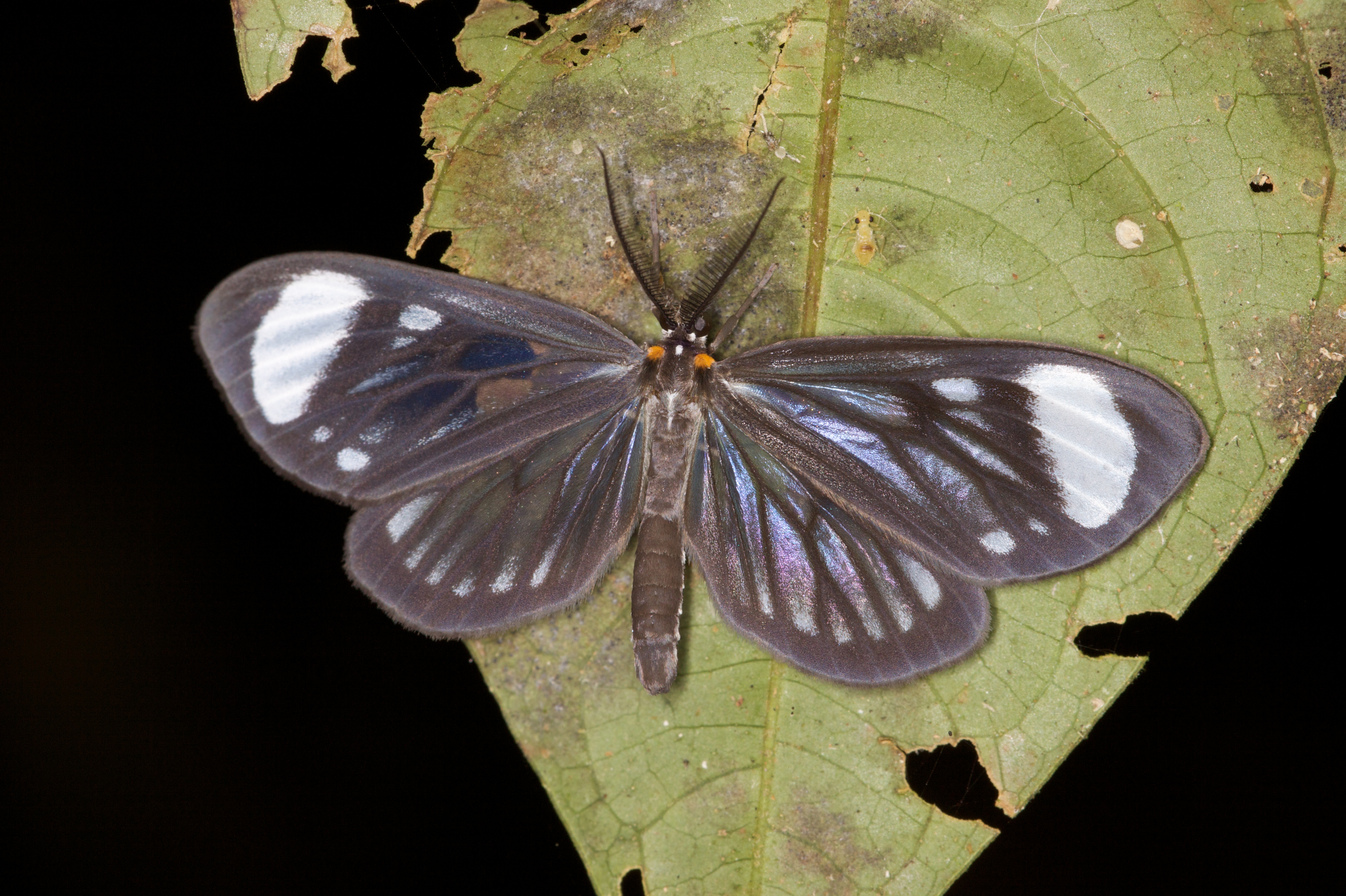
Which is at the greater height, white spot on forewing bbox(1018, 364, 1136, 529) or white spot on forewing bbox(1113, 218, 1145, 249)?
white spot on forewing bbox(1113, 218, 1145, 249)

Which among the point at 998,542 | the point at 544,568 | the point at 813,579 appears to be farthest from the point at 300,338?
the point at 998,542

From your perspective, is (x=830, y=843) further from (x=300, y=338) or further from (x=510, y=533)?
(x=300, y=338)

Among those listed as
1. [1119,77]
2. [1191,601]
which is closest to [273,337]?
[1119,77]

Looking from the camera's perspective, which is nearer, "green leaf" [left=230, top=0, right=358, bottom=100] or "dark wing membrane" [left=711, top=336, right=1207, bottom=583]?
"dark wing membrane" [left=711, top=336, right=1207, bottom=583]

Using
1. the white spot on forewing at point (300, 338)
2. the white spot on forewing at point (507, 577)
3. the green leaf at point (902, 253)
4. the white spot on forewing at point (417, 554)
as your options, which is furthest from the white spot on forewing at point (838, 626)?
the white spot on forewing at point (300, 338)

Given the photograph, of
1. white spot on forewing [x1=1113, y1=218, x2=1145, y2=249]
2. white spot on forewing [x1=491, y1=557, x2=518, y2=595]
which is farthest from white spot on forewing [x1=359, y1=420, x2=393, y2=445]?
white spot on forewing [x1=1113, y1=218, x2=1145, y2=249]

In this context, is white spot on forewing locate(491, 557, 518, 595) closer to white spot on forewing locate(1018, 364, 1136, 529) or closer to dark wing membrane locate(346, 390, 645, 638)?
dark wing membrane locate(346, 390, 645, 638)

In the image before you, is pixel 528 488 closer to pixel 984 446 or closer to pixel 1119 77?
pixel 984 446
